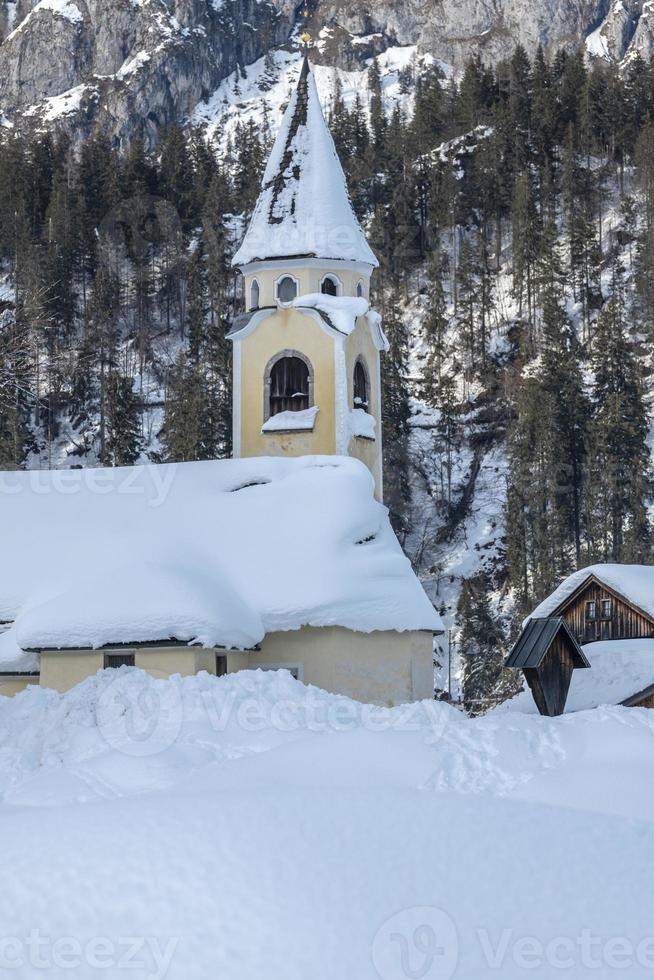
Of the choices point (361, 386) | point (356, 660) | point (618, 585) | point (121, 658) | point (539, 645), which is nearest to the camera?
point (121, 658)

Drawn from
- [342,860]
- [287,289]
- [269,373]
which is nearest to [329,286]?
[287,289]

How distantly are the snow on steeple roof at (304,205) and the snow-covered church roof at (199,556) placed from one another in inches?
243

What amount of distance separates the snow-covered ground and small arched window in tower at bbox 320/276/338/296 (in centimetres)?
1944

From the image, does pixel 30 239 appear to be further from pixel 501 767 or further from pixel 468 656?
pixel 501 767

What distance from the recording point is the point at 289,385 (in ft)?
98.2

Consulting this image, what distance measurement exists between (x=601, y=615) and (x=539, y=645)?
972cm

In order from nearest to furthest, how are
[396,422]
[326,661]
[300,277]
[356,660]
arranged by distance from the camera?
[326,661] → [356,660] → [300,277] → [396,422]

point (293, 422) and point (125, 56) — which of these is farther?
point (125, 56)

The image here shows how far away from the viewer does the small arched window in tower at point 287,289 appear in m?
30.6

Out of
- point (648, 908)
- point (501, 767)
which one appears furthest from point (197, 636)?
point (648, 908)

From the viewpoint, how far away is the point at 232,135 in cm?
11844

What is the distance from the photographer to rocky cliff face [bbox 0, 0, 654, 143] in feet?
415

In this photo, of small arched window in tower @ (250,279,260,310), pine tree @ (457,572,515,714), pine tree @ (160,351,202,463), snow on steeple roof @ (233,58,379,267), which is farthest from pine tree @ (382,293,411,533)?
small arched window in tower @ (250,279,260,310)

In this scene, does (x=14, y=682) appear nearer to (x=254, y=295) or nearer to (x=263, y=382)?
(x=263, y=382)
